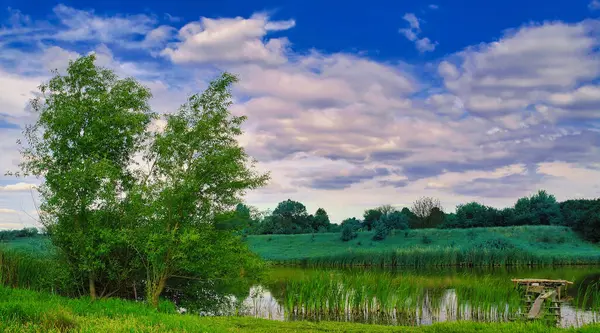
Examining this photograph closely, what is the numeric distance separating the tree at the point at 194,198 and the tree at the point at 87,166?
1.15 metres

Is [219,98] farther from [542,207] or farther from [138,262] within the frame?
[542,207]

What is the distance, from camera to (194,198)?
1950 centimetres

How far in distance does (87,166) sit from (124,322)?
9.91 m

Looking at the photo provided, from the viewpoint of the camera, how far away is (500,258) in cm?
4906

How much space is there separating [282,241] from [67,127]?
5539 centimetres

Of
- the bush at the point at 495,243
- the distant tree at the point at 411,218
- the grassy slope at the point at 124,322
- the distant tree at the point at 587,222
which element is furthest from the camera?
the distant tree at the point at 411,218

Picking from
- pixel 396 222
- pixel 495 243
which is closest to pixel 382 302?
pixel 495 243

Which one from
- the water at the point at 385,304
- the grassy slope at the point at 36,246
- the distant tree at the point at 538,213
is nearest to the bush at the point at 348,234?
the distant tree at the point at 538,213

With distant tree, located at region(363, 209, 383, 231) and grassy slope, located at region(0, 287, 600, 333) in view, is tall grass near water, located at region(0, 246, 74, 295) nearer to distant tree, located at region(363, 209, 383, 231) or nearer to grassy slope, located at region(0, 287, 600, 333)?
grassy slope, located at region(0, 287, 600, 333)

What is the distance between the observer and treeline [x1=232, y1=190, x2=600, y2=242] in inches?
2736

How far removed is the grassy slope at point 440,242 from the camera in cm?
6278

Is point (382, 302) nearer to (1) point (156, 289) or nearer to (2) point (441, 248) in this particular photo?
(1) point (156, 289)

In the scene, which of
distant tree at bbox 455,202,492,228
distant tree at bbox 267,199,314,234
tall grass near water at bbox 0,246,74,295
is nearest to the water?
tall grass near water at bbox 0,246,74,295

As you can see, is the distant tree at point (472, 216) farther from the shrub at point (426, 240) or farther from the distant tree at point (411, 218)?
the shrub at point (426, 240)
